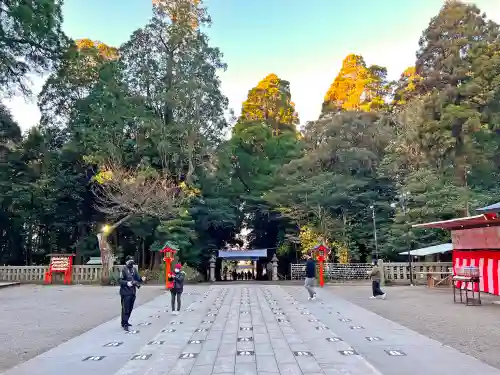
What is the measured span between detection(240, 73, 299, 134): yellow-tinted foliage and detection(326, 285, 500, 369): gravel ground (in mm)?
25796

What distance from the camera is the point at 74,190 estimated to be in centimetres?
2869

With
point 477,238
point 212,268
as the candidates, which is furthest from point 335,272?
point 477,238

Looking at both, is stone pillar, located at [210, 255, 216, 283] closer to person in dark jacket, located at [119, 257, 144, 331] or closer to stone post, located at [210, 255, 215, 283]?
stone post, located at [210, 255, 215, 283]

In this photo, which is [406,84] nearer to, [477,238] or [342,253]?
[342,253]

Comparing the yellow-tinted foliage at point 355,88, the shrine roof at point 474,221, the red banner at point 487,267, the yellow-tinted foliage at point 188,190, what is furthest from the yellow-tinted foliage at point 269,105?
the red banner at point 487,267

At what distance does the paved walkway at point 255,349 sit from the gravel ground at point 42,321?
39 centimetres

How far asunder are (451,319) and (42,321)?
30.5 ft

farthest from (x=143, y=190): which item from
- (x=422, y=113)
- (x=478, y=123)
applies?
(x=478, y=123)

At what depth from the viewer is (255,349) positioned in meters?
6.60

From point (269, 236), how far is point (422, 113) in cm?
1692

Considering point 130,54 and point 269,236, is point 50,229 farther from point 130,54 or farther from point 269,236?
point 269,236

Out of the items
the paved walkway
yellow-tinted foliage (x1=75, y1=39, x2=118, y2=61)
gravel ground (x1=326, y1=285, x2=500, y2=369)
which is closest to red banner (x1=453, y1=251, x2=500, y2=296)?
gravel ground (x1=326, y1=285, x2=500, y2=369)

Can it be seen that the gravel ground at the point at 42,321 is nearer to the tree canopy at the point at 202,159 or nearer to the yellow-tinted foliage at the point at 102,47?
the tree canopy at the point at 202,159

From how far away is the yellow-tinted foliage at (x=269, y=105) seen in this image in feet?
126
